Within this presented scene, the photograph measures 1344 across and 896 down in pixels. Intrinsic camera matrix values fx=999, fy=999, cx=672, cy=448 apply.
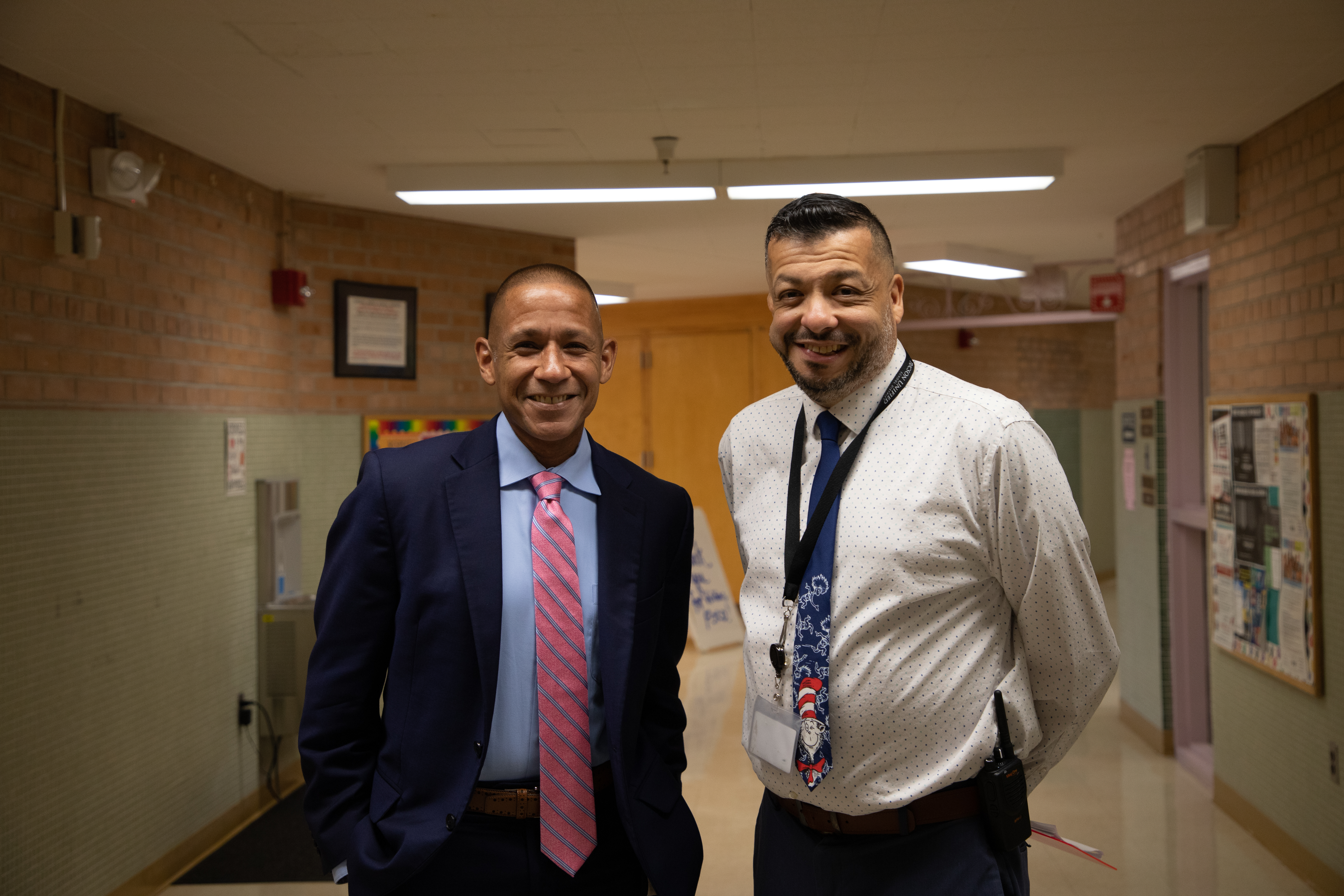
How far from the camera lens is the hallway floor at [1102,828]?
3680mm

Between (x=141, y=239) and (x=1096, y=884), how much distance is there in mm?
4308

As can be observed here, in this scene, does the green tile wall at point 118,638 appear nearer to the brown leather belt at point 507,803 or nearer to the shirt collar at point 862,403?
the brown leather belt at point 507,803

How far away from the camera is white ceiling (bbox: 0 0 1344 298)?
9.13 feet

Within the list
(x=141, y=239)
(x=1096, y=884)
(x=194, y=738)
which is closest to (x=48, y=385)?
(x=141, y=239)

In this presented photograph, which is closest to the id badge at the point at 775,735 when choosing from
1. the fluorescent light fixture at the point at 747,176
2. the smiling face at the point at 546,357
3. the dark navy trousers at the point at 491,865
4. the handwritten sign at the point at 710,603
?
the dark navy trousers at the point at 491,865

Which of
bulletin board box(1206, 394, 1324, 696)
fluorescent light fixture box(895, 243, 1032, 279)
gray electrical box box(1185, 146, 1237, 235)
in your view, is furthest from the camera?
fluorescent light fixture box(895, 243, 1032, 279)

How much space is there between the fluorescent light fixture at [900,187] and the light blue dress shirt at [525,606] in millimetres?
2773

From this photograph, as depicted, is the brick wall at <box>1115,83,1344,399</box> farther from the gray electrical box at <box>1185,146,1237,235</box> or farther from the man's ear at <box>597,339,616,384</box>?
the man's ear at <box>597,339,616,384</box>

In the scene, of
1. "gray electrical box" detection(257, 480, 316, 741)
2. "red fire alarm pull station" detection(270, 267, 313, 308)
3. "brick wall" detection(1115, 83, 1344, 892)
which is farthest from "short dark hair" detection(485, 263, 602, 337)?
"red fire alarm pull station" detection(270, 267, 313, 308)

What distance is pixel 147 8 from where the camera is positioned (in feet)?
8.86

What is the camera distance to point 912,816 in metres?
1.65

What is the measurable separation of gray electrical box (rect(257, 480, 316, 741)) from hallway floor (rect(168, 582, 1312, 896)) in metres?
0.96

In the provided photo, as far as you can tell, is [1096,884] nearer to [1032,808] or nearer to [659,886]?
[1032,808]

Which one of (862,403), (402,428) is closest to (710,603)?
(402,428)
